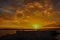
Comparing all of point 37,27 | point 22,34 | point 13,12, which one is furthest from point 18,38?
point 13,12

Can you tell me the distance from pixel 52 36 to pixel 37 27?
0.19 metres

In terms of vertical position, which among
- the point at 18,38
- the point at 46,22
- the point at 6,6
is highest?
the point at 6,6

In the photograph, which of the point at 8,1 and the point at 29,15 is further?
the point at 8,1

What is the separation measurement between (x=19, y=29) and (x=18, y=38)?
110 millimetres

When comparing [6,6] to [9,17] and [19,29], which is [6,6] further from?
[19,29]

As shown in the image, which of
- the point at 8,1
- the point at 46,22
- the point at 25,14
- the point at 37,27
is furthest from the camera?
the point at 8,1

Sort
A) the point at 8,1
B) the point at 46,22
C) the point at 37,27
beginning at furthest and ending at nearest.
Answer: the point at 8,1 < the point at 46,22 < the point at 37,27

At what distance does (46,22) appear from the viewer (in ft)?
4.91

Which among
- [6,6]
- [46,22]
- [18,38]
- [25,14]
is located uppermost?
[6,6]

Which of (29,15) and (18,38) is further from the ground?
(29,15)

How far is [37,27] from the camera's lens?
1374 millimetres

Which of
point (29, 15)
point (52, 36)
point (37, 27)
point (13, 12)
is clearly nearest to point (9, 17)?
point (13, 12)

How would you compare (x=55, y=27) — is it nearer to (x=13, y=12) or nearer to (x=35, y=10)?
(x=35, y=10)

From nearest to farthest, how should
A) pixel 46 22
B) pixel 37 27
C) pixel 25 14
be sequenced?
pixel 37 27
pixel 46 22
pixel 25 14
